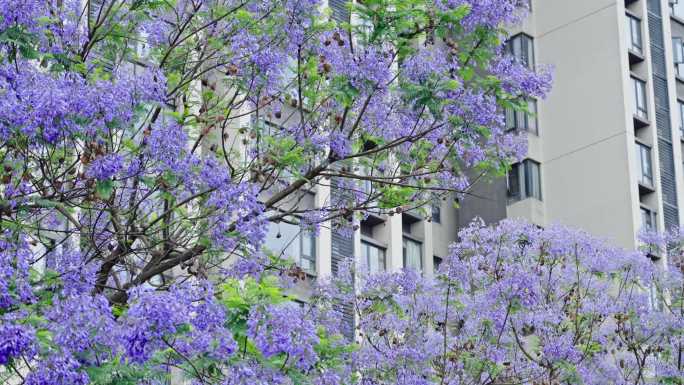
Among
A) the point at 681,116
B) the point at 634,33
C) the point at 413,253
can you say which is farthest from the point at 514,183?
the point at 681,116

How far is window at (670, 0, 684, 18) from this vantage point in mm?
46250

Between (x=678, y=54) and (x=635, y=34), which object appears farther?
(x=678, y=54)

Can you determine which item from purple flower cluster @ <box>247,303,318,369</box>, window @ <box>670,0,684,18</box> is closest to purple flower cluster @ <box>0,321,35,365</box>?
purple flower cluster @ <box>247,303,318,369</box>

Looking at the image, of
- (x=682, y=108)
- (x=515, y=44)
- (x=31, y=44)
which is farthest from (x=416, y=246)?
(x=31, y=44)

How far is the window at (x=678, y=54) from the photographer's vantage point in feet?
149

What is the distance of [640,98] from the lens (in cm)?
4278

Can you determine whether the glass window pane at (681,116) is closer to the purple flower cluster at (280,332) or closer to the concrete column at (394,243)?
the concrete column at (394,243)

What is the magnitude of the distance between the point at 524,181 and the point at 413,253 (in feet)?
15.2

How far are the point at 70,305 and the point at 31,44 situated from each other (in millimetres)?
3422

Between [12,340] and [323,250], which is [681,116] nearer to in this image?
[323,250]

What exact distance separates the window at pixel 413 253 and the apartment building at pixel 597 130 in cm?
217

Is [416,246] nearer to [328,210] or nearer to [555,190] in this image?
[555,190]

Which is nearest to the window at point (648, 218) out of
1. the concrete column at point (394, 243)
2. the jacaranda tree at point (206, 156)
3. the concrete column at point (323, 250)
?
the concrete column at point (394, 243)

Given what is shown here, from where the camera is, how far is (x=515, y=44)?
43344 millimetres
